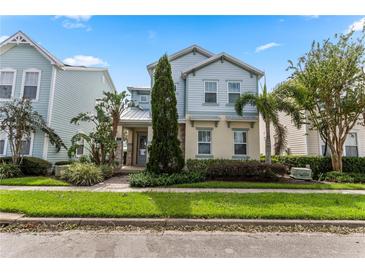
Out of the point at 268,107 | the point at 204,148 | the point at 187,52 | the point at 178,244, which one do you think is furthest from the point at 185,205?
the point at 187,52

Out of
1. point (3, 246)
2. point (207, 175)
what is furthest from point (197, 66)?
point (3, 246)

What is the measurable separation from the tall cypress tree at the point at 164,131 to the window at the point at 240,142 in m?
4.75

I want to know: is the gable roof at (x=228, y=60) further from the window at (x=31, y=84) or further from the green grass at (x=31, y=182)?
the green grass at (x=31, y=182)

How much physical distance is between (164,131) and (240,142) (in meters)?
5.82

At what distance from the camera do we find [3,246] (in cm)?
374

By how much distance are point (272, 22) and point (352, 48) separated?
9.81m

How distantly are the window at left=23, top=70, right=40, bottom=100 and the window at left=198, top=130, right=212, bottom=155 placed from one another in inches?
426

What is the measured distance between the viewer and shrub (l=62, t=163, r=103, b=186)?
30.6 feet

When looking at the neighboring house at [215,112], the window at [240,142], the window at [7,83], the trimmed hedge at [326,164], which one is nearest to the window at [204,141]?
the neighboring house at [215,112]

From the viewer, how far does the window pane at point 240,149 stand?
44.7 ft

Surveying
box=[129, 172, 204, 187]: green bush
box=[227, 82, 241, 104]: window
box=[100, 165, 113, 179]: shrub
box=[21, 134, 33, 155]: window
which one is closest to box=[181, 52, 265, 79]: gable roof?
box=[227, 82, 241, 104]: window

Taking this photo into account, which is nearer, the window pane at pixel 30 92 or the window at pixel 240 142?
the window pane at pixel 30 92

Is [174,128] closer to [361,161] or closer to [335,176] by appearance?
[335,176]

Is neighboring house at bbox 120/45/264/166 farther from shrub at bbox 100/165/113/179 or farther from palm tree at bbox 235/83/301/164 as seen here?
shrub at bbox 100/165/113/179
